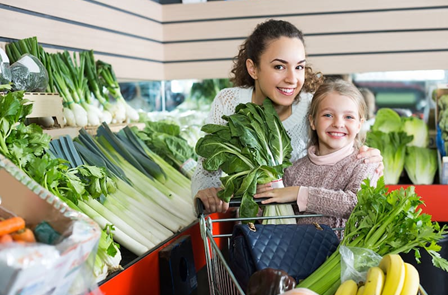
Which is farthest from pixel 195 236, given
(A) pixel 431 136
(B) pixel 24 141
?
(A) pixel 431 136

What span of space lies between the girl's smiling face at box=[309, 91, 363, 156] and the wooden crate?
135 centimetres

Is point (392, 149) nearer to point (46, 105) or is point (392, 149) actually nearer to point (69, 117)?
point (69, 117)

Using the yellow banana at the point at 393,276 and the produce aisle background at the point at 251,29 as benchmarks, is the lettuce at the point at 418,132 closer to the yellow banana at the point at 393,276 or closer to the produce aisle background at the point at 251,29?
the produce aisle background at the point at 251,29

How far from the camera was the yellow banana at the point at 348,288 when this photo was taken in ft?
4.11

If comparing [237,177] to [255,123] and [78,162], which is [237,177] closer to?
[255,123]

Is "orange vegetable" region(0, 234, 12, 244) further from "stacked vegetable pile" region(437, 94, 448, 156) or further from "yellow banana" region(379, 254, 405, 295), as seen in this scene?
"stacked vegetable pile" region(437, 94, 448, 156)

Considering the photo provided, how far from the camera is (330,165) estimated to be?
2.20 m

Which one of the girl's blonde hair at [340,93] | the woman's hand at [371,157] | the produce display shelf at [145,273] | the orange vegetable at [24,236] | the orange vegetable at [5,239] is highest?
the girl's blonde hair at [340,93]

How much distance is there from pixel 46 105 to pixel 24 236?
1779 mm

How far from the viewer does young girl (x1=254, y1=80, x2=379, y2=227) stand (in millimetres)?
1919

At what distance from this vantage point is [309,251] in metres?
1.54

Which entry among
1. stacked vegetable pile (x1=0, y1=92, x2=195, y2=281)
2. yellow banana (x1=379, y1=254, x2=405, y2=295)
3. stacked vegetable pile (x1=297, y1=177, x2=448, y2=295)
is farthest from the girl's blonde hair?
yellow banana (x1=379, y1=254, x2=405, y2=295)

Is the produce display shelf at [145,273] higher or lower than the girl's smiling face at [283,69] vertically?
lower

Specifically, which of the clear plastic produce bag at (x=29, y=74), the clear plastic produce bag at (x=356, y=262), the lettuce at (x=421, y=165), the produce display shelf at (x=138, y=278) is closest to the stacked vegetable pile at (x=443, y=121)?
the lettuce at (x=421, y=165)
